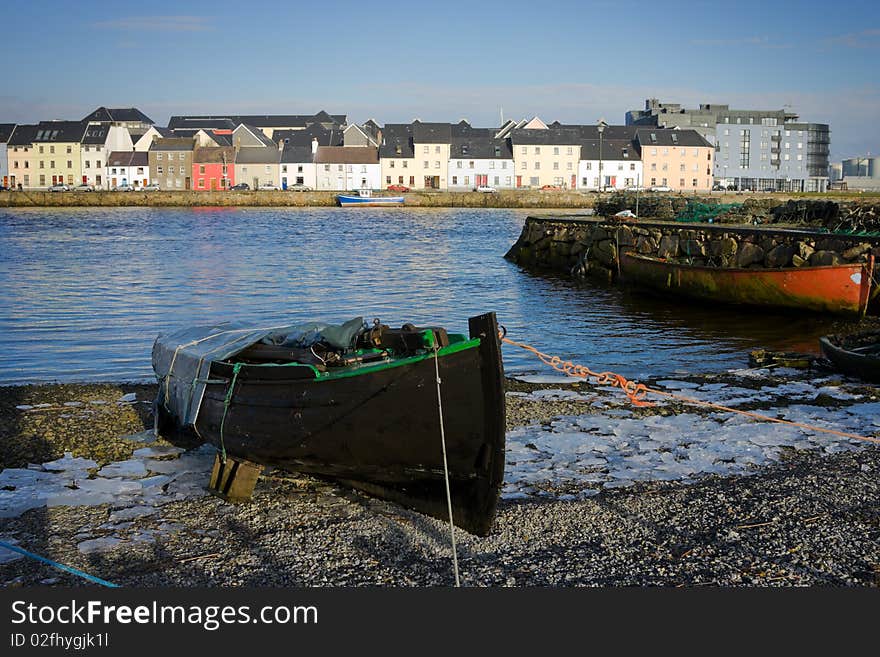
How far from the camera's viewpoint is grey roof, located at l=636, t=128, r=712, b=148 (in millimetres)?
111812

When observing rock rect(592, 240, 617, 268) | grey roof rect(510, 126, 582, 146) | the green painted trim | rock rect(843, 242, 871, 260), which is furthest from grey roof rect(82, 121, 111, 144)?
the green painted trim

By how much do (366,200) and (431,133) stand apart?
1837 cm

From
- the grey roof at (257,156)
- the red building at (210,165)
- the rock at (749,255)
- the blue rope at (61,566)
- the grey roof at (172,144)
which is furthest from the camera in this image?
the grey roof at (257,156)

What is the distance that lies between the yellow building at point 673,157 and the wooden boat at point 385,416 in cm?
10802

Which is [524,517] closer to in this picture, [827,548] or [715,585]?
[715,585]

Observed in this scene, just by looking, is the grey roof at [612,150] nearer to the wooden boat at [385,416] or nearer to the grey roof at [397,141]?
the grey roof at [397,141]

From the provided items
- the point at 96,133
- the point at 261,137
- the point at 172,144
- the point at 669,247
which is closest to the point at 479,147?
the point at 261,137

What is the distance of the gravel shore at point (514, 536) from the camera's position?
589 cm

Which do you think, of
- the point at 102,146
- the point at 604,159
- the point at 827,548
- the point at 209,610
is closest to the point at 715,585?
the point at 827,548

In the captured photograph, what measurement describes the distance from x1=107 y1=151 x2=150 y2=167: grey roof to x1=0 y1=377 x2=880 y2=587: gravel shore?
111892mm

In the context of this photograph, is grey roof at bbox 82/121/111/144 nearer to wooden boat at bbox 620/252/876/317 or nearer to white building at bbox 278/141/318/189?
white building at bbox 278/141/318/189

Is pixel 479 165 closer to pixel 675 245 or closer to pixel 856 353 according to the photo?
pixel 675 245

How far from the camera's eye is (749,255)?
2470 centimetres

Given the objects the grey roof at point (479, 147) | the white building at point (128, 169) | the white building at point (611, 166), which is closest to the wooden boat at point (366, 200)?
the grey roof at point (479, 147)
